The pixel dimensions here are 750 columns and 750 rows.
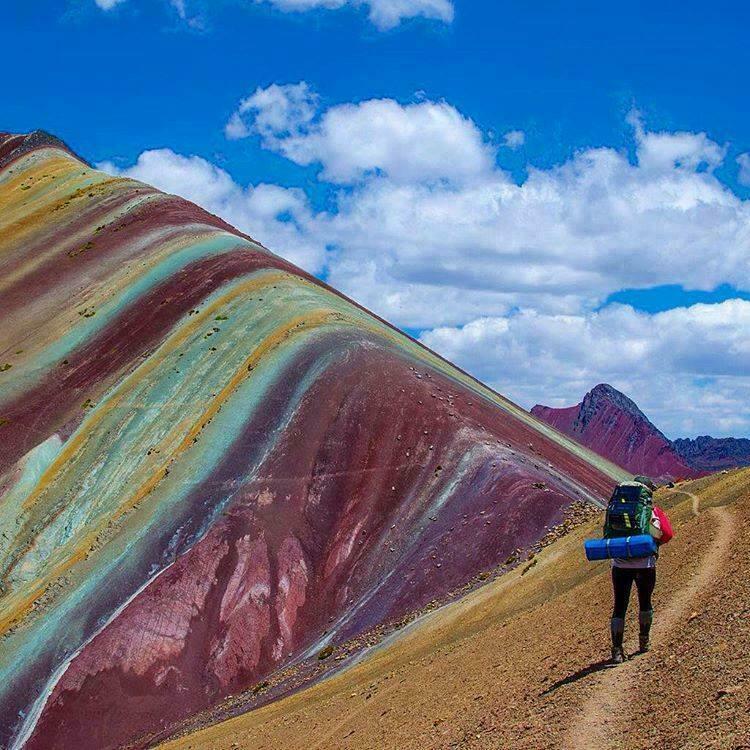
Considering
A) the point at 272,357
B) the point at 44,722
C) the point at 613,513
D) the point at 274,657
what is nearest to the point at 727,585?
the point at 613,513

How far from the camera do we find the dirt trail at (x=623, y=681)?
11.3 m

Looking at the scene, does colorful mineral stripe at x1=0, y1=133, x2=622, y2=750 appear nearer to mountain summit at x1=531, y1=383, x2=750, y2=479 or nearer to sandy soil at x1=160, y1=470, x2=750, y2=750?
sandy soil at x1=160, y1=470, x2=750, y2=750

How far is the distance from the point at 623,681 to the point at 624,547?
1682 mm

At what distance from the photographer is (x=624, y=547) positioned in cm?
1288

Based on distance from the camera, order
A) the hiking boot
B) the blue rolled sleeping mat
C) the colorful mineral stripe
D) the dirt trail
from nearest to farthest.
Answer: the dirt trail
the blue rolled sleeping mat
the hiking boot
the colorful mineral stripe

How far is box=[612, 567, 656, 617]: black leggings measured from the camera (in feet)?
42.9

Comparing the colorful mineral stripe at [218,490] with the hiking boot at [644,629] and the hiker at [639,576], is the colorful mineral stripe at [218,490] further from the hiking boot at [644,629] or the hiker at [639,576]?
the hiker at [639,576]

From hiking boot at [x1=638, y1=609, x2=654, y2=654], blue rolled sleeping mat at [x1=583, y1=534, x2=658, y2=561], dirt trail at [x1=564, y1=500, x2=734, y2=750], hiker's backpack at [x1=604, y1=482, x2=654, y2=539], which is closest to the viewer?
dirt trail at [x1=564, y1=500, x2=734, y2=750]

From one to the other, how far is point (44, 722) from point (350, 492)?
12801mm

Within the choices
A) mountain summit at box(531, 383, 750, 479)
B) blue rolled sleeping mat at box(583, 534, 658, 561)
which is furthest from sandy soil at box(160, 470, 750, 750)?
mountain summit at box(531, 383, 750, 479)

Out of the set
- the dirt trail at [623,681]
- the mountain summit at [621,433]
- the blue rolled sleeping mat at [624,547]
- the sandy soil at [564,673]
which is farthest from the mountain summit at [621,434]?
→ the blue rolled sleeping mat at [624,547]

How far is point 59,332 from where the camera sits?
169 ft

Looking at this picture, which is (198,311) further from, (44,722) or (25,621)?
(44,722)

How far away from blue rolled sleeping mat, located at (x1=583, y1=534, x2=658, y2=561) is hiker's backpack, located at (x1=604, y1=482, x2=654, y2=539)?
0.13 metres
